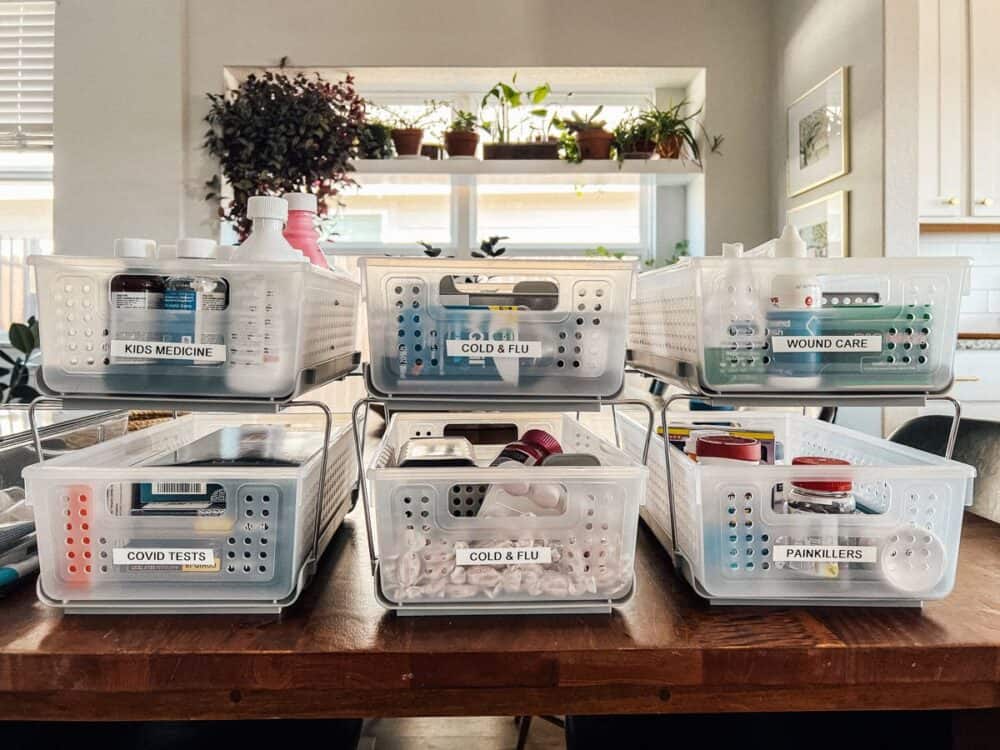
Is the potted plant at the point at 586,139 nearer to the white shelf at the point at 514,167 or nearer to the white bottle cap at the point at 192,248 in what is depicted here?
the white shelf at the point at 514,167

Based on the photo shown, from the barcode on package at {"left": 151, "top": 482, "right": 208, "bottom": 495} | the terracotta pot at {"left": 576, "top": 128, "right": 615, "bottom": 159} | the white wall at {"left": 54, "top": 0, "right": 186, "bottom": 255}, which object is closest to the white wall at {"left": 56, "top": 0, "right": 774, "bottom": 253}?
the white wall at {"left": 54, "top": 0, "right": 186, "bottom": 255}

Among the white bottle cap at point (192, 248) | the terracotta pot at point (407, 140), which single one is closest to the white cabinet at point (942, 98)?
the terracotta pot at point (407, 140)

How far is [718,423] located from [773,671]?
48cm

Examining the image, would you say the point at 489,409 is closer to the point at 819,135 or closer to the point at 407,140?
the point at 819,135

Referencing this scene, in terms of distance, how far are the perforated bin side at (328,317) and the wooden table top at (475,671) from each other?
286 millimetres

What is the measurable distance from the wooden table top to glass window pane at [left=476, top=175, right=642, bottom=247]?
11.3 ft

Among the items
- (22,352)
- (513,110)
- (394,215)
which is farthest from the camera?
(394,215)

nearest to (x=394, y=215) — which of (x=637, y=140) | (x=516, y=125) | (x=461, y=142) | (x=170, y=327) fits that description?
(x=461, y=142)

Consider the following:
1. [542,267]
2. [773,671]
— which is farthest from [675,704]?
[542,267]

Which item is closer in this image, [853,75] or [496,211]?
[853,75]

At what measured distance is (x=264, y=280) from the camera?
0.71m

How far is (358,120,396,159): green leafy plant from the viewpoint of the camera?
3.45 m

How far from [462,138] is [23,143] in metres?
2.23

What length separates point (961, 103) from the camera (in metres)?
2.97
